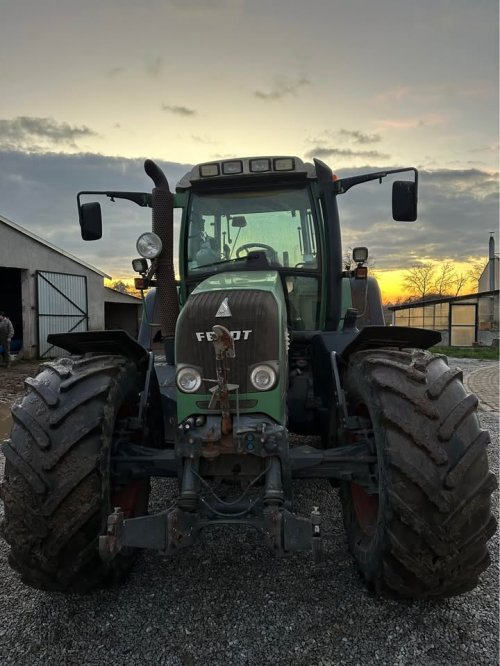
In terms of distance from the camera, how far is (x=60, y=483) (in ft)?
8.21

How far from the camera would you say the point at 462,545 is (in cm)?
241

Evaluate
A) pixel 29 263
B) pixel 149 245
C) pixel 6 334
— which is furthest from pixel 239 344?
pixel 29 263

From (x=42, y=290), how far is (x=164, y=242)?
52.8ft

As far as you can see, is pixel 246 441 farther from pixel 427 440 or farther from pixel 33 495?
pixel 33 495

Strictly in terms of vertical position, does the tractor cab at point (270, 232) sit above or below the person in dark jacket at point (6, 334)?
above

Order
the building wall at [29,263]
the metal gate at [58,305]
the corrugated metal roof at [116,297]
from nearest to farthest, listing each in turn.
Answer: the building wall at [29,263], the metal gate at [58,305], the corrugated metal roof at [116,297]

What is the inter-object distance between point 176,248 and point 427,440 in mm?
2722

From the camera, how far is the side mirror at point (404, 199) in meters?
4.03

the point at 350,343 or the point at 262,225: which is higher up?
the point at 262,225

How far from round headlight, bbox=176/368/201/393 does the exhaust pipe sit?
140cm

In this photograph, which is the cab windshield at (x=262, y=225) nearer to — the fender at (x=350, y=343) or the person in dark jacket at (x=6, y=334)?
the fender at (x=350, y=343)

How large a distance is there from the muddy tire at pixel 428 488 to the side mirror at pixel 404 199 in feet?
6.00

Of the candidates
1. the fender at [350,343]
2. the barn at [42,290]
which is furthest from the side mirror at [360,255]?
the barn at [42,290]

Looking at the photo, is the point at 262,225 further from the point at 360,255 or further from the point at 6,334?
the point at 6,334
